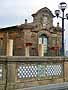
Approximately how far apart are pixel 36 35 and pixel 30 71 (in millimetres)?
20613

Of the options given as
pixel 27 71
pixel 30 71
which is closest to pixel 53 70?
pixel 30 71

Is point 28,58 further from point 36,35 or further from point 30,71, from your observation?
point 36,35

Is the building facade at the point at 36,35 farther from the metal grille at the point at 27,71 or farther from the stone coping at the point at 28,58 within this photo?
the metal grille at the point at 27,71

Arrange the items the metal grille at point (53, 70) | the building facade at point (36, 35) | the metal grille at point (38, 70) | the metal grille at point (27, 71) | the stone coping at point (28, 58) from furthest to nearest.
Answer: the building facade at point (36, 35) < the metal grille at point (53, 70) < the metal grille at point (38, 70) < the metal grille at point (27, 71) < the stone coping at point (28, 58)

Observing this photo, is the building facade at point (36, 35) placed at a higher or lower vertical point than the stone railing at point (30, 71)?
higher

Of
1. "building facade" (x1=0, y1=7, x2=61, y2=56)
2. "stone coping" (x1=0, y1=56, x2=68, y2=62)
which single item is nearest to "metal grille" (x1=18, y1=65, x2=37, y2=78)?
"stone coping" (x1=0, y1=56, x2=68, y2=62)

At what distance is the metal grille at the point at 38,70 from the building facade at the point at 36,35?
15852 mm

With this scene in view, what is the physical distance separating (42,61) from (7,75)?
2407 mm

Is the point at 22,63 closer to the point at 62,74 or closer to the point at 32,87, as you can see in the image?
the point at 32,87

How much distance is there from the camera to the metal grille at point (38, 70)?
38.9 feet

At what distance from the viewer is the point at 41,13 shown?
3338cm

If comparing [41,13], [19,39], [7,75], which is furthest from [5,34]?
[7,75]

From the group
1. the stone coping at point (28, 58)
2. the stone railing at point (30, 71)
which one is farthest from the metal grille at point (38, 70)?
the stone coping at point (28, 58)

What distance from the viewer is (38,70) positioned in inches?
499
